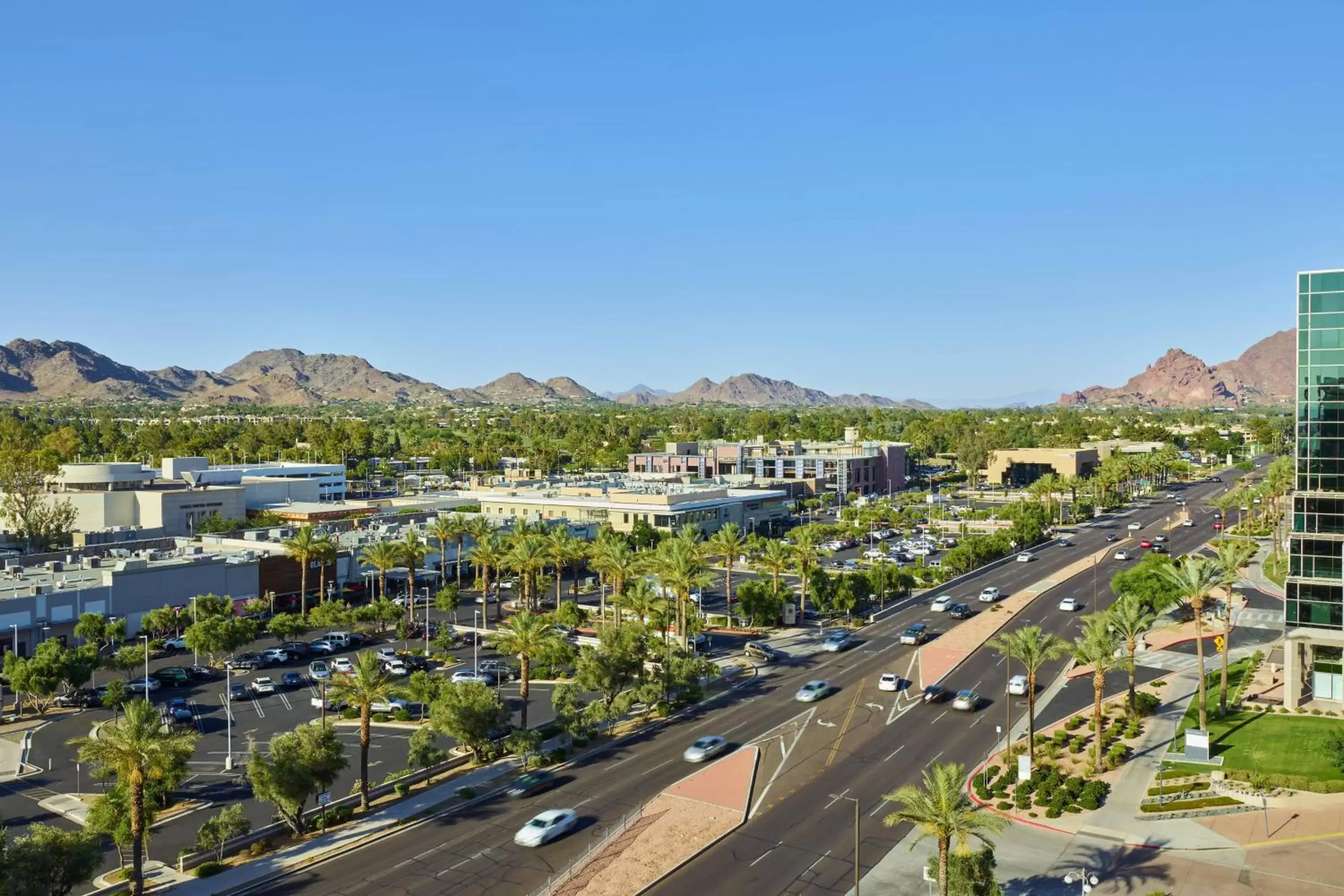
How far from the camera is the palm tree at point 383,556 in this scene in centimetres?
8612

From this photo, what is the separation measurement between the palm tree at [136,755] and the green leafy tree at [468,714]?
13269mm

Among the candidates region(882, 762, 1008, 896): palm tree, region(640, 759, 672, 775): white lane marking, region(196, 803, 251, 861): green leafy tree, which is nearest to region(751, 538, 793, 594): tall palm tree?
region(640, 759, 672, 775): white lane marking

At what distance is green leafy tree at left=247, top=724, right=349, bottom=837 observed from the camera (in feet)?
134

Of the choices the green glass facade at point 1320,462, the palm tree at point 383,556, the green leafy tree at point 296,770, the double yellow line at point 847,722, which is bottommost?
the double yellow line at point 847,722

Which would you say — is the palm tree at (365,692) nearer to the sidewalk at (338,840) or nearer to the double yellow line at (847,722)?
the sidewalk at (338,840)

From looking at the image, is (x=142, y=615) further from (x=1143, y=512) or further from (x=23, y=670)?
(x=1143, y=512)

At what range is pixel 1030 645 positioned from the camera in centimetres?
4916

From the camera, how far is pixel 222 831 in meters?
39.2

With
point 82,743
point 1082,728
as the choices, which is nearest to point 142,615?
point 82,743

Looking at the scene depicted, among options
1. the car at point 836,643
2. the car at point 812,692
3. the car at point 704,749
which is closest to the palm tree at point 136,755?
the car at point 704,749

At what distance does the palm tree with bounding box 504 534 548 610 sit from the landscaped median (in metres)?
31.9

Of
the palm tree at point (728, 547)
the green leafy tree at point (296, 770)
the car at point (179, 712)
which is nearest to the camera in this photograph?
the green leafy tree at point (296, 770)

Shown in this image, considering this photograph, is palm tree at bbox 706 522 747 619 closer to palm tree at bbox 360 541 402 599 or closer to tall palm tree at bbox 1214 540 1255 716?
palm tree at bbox 360 541 402 599

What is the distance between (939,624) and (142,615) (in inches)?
2532
